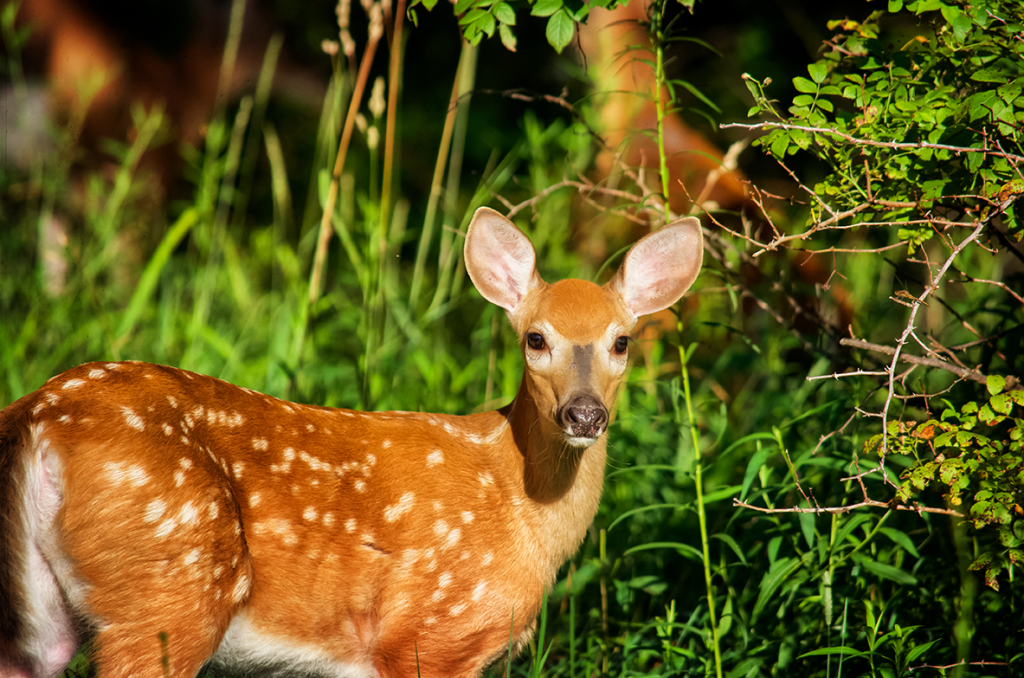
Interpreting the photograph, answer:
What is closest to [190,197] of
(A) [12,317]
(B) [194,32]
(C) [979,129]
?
(B) [194,32]

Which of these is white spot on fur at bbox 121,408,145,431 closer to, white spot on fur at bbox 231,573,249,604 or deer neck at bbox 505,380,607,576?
white spot on fur at bbox 231,573,249,604

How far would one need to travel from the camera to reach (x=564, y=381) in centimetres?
288

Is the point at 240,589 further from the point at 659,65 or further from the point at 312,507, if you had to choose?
the point at 659,65

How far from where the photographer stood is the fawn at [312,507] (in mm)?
2357

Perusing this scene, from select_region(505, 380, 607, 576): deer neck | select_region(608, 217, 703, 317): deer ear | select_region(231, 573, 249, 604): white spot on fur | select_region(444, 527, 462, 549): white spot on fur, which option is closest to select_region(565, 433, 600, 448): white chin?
select_region(505, 380, 607, 576): deer neck

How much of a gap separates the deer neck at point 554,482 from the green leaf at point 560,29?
3.75 ft

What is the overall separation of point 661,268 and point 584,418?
2.69 feet

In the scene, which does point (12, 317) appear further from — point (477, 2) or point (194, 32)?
point (194, 32)

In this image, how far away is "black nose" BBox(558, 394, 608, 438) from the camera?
2680 millimetres

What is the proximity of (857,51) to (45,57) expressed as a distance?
596 centimetres

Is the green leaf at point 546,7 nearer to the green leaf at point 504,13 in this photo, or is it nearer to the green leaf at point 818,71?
the green leaf at point 504,13

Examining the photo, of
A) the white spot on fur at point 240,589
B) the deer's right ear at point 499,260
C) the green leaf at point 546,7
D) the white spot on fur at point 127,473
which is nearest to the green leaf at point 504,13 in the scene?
the green leaf at point 546,7

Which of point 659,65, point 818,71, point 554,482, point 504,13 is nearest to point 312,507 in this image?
point 554,482

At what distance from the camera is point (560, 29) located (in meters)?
2.62
